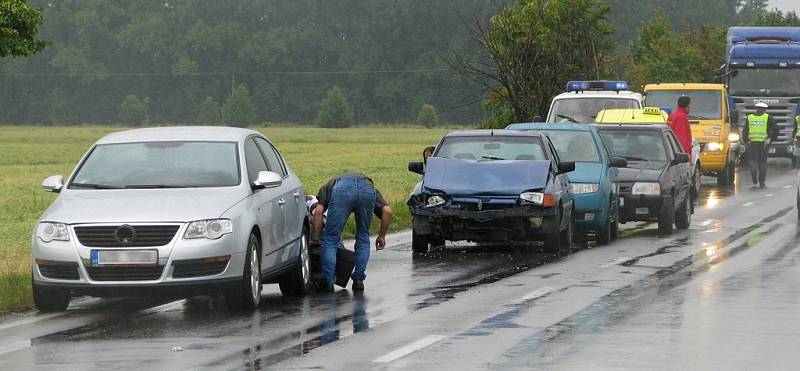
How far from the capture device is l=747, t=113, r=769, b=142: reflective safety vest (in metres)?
35.3

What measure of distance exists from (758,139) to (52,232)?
2561 centimetres

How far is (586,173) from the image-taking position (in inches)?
826

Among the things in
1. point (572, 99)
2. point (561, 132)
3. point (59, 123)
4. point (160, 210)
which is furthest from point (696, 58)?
point (59, 123)

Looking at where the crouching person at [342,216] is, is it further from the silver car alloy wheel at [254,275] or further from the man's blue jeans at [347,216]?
the silver car alloy wheel at [254,275]

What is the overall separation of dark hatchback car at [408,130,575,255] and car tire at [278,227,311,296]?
425cm

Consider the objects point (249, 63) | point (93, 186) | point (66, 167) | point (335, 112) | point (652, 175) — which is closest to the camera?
point (93, 186)

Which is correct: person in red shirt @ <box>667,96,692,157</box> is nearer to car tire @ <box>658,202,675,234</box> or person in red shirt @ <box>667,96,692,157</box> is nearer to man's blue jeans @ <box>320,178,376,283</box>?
car tire @ <box>658,202,675,234</box>

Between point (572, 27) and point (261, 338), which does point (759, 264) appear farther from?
point (572, 27)

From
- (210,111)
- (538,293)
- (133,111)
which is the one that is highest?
(538,293)

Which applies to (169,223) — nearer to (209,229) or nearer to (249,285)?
(209,229)

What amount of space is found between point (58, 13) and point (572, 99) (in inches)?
4732

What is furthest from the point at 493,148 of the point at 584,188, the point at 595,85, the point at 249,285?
the point at 595,85

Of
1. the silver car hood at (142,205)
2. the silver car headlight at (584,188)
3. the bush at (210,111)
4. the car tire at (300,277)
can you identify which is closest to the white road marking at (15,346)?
the silver car hood at (142,205)

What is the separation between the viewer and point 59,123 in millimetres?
140125
